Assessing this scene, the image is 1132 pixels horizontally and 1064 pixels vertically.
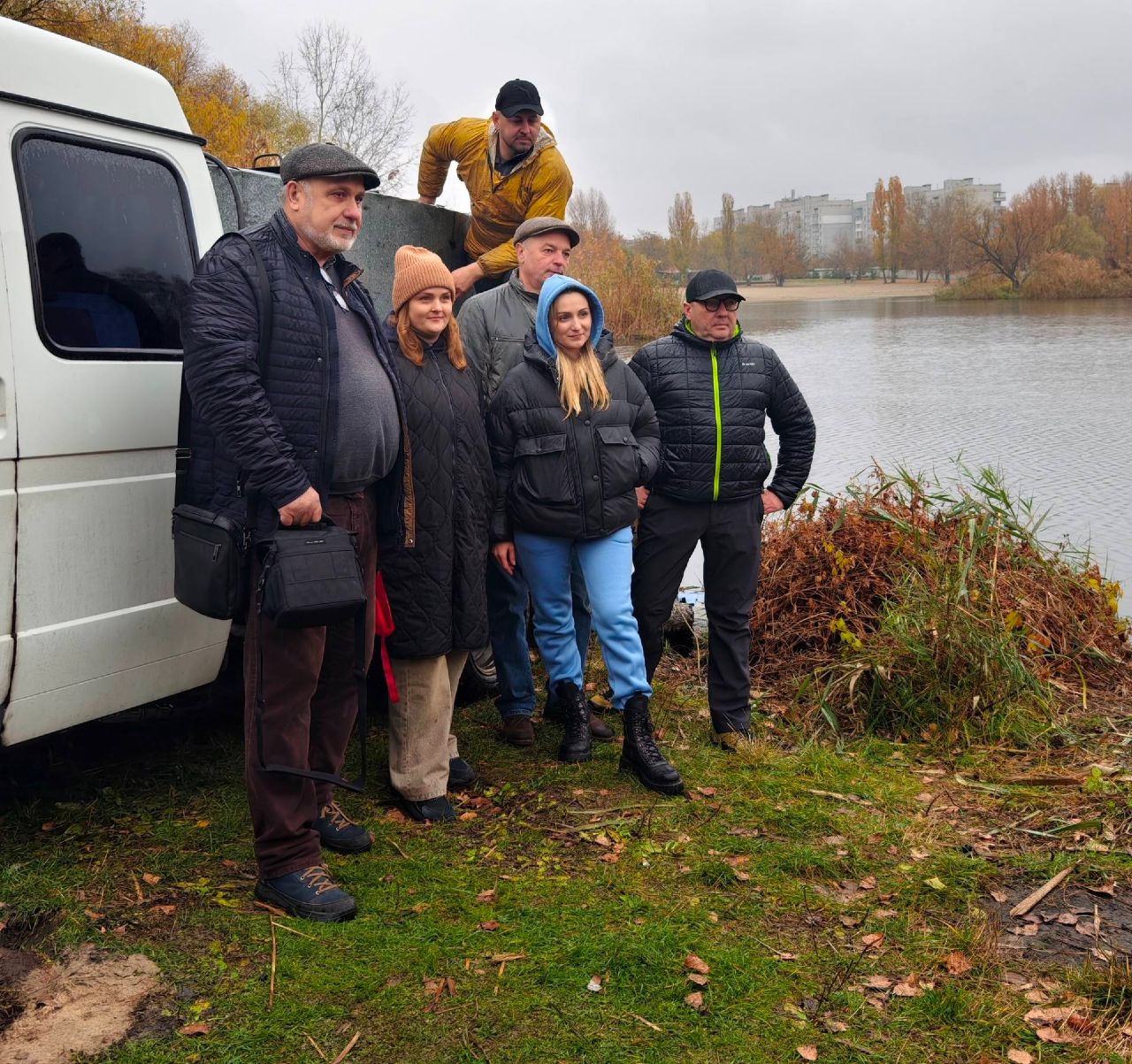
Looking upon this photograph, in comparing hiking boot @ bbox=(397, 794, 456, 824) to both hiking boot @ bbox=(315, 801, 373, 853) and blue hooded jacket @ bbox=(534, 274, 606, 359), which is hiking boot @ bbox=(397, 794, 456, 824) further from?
blue hooded jacket @ bbox=(534, 274, 606, 359)

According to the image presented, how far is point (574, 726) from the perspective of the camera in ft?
15.3

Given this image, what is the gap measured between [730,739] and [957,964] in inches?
72.0

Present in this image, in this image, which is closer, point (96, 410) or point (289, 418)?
point (289, 418)

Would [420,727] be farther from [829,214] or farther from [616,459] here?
[829,214]

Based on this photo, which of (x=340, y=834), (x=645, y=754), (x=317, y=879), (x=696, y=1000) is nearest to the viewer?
(x=696, y=1000)

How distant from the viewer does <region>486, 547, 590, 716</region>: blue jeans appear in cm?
475

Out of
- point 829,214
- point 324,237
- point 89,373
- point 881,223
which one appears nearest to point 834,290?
point 881,223

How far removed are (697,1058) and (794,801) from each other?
170 centimetres

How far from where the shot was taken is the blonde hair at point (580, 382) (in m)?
4.29

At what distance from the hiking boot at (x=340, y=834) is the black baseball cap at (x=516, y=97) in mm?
3087

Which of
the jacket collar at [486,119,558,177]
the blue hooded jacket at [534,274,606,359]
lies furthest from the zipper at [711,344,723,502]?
the jacket collar at [486,119,558,177]

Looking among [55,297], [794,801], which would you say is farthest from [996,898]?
[55,297]

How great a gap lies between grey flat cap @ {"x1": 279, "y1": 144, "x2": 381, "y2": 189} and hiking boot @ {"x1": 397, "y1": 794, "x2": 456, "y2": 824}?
211 cm

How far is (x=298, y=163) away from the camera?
325 centimetres
